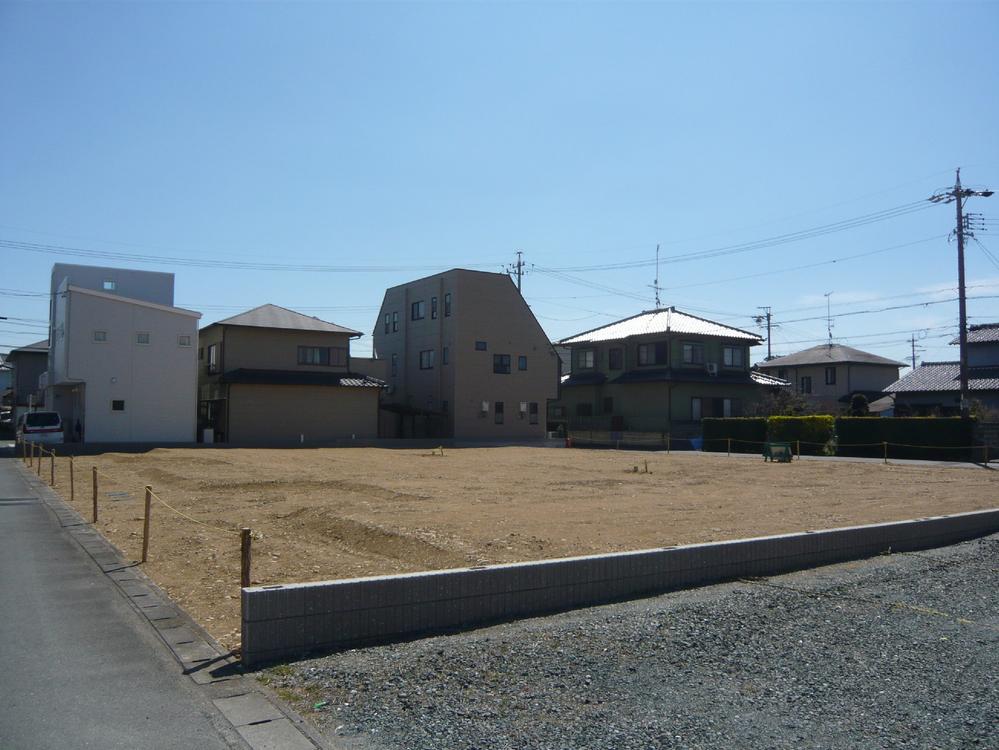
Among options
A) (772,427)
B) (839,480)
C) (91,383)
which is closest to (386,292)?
(91,383)

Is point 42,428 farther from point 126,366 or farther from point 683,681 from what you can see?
point 683,681

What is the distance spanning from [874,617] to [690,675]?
104 inches

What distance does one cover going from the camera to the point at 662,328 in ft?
159

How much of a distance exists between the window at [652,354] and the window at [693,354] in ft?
4.10

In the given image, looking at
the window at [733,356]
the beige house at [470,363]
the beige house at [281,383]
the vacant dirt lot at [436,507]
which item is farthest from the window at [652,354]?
the vacant dirt lot at [436,507]

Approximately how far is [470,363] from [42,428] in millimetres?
21530

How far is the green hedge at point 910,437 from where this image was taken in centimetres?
3152

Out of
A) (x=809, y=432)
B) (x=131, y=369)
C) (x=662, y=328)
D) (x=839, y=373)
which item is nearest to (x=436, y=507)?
(x=131, y=369)

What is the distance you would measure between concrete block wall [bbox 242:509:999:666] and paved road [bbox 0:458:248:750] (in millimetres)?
783

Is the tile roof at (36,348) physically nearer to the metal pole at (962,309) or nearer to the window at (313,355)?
the window at (313,355)

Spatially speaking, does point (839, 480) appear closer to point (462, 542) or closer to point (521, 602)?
point (462, 542)

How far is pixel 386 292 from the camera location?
175 feet

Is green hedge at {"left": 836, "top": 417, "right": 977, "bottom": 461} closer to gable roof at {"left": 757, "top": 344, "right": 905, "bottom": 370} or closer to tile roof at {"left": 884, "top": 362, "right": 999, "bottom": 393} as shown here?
tile roof at {"left": 884, "top": 362, "right": 999, "bottom": 393}

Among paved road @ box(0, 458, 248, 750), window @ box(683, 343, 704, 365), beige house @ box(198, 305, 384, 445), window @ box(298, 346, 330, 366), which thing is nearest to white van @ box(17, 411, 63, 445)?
beige house @ box(198, 305, 384, 445)
